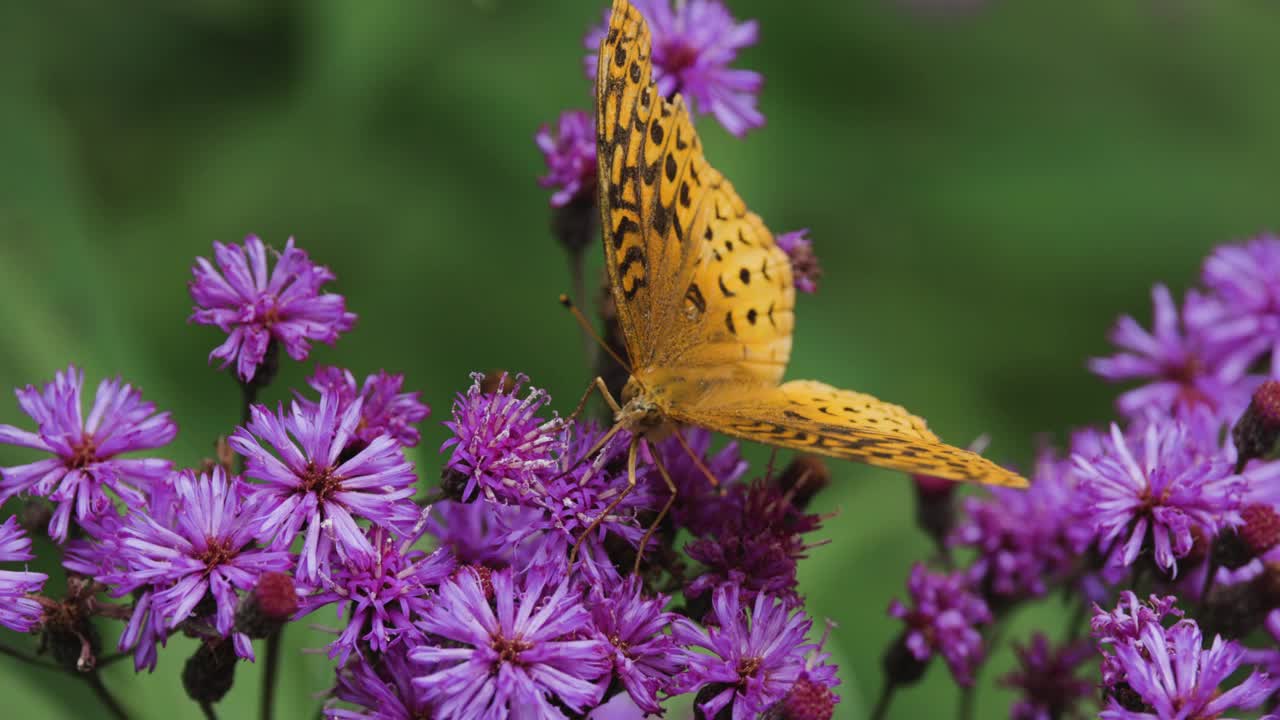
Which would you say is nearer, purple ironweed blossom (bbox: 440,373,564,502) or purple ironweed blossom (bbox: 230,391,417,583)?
purple ironweed blossom (bbox: 230,391,417,583)

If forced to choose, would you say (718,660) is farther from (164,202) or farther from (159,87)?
(159,87)

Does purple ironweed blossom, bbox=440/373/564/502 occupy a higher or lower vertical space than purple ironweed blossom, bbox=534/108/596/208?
lower

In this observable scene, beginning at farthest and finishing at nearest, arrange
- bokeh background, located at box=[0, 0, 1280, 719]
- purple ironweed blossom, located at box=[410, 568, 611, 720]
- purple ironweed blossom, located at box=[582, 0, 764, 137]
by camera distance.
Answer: bokeh background, located at box=[0, 0, 1280, 719] → purple ironweed blossom, located at box=[582, 0, 764, 137] → purple ironweed blossom, located at box=[410, 568, 611, 720]

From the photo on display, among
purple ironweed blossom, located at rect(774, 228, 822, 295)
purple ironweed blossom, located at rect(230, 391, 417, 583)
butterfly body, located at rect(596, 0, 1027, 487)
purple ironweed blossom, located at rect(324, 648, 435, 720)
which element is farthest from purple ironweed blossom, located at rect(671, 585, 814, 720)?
purple ironweed blossom, located at rect(774, 228, 822, 295)

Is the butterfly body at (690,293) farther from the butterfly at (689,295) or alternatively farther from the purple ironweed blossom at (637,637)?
the purple ironweed blossom at (637,637)

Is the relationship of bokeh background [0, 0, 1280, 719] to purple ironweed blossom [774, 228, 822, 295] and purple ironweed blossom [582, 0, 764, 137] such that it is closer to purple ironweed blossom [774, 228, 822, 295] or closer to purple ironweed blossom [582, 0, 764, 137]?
purple ironweed blossom [774, 228, 822, 295]

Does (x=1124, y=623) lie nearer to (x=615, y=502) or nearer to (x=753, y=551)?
(x=753, y=551)

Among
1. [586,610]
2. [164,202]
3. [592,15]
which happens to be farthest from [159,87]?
[586,610]
